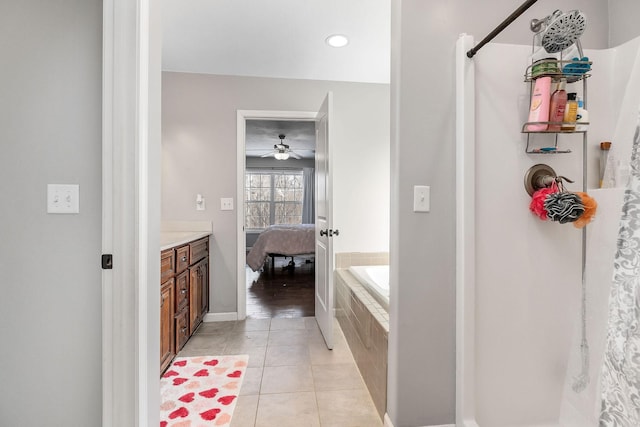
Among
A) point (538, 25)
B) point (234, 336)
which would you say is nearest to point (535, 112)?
point (538, 25)

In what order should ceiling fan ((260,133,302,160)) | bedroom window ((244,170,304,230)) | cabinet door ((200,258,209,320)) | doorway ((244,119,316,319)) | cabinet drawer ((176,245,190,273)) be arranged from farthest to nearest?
1. bedroom window ((244,170,304,230))
2. ceiling fan ((260,133,302,160))
3. doorway ((244,119,316,319))
4. cabinet door ((200,258,209,320))
5. cabinet drawer ((176,245,190,273))

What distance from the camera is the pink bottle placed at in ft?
3.94

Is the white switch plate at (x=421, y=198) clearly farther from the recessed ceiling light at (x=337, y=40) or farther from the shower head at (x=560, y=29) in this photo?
the recessed ceiling light at (x=337, y=40)

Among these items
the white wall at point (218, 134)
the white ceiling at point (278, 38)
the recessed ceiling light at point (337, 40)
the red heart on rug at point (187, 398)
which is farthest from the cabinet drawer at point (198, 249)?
the recessed ceiling light at point (337, 40)

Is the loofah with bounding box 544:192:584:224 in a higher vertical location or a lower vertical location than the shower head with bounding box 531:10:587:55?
lower

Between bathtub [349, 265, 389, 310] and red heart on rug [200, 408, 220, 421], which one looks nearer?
red heart on rug [200, 408, 220, 421]

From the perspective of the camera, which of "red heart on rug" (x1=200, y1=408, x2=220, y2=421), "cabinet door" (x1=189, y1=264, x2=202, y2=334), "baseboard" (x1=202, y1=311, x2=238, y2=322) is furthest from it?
"baseboard" (x1=202, y1=311, x2=238, y2=322)

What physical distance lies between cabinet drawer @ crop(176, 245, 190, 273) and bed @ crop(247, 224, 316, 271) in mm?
2444

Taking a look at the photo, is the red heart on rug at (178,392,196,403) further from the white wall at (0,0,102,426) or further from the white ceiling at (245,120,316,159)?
the white ceiling at (245,120,316,159)

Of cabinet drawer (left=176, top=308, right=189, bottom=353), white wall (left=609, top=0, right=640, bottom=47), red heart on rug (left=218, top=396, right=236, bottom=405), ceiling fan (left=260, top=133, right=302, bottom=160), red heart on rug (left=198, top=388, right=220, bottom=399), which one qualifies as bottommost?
red heart on rug (left=198, top=388, right=220, bottom=399)

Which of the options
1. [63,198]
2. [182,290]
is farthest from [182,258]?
[63,198]

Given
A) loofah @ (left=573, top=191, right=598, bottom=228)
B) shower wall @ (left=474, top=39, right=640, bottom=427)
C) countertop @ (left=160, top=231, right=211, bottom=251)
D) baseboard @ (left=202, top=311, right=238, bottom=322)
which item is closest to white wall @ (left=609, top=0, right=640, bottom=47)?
shower wall @ (left=474, top=39, right=640, bottom=427)

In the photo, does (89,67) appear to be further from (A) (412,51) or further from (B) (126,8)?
→ (A) (412,51)

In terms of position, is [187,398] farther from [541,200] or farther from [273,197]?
[273,197]
